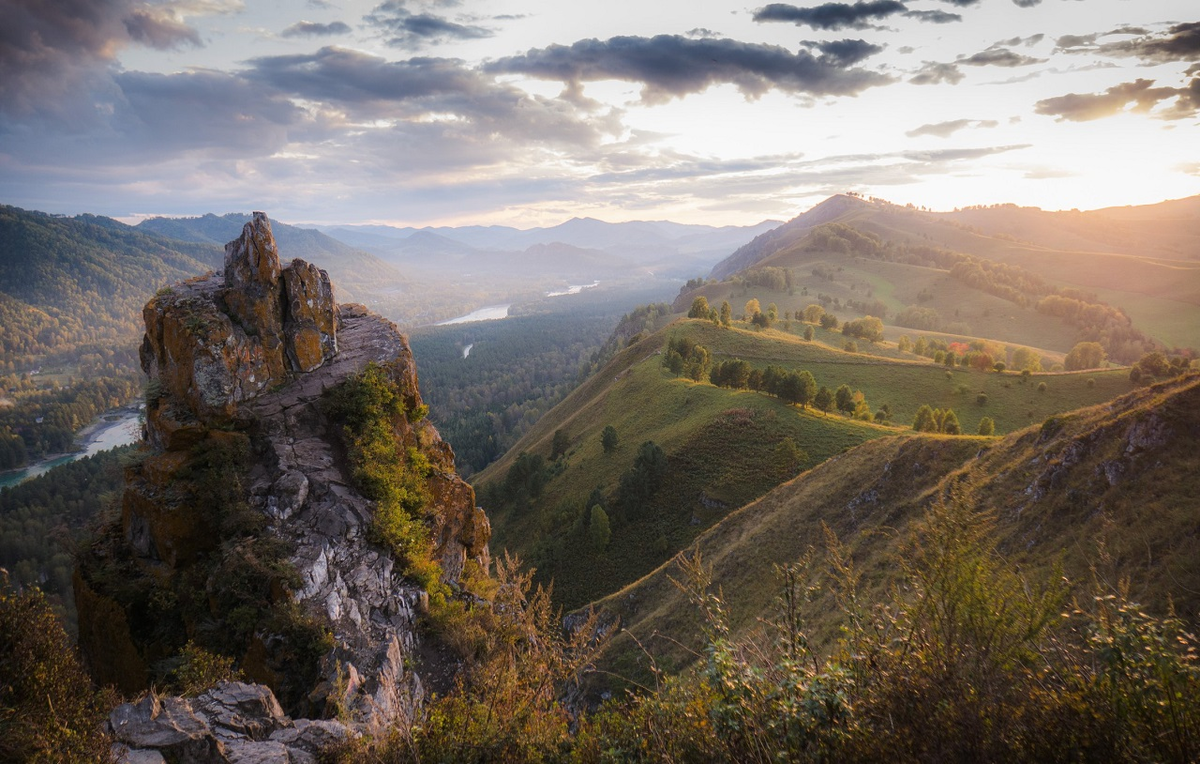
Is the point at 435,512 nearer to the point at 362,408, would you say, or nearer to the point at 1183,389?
the point at 362,408

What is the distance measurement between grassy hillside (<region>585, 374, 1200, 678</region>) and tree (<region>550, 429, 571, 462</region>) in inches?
1336

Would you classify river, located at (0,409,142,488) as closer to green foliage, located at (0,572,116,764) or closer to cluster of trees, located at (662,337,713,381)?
cluster of trees, located at (662,337,713,381)

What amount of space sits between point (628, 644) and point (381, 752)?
95.3 ft

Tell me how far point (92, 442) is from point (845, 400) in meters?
193

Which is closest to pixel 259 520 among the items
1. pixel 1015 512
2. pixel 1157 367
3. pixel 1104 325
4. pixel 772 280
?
pixel 1015 512

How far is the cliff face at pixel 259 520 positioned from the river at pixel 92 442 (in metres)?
134

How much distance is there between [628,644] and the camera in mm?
33781

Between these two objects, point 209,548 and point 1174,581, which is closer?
point 1174,581

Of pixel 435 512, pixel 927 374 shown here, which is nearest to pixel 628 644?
pixel 435 512

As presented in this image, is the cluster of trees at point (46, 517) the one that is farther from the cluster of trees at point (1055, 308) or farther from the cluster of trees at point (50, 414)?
the cluster of trees at point (1055, 308)

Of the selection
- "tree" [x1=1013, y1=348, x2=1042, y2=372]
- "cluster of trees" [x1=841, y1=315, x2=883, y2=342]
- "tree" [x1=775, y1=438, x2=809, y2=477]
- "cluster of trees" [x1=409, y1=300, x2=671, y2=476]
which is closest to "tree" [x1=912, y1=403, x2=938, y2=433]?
"tree" [x1=775, y1=438, x2=809, y2=477]

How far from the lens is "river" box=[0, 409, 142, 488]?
12244 centimetres

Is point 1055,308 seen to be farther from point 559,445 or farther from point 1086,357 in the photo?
point 559,445

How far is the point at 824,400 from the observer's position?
6053cm
